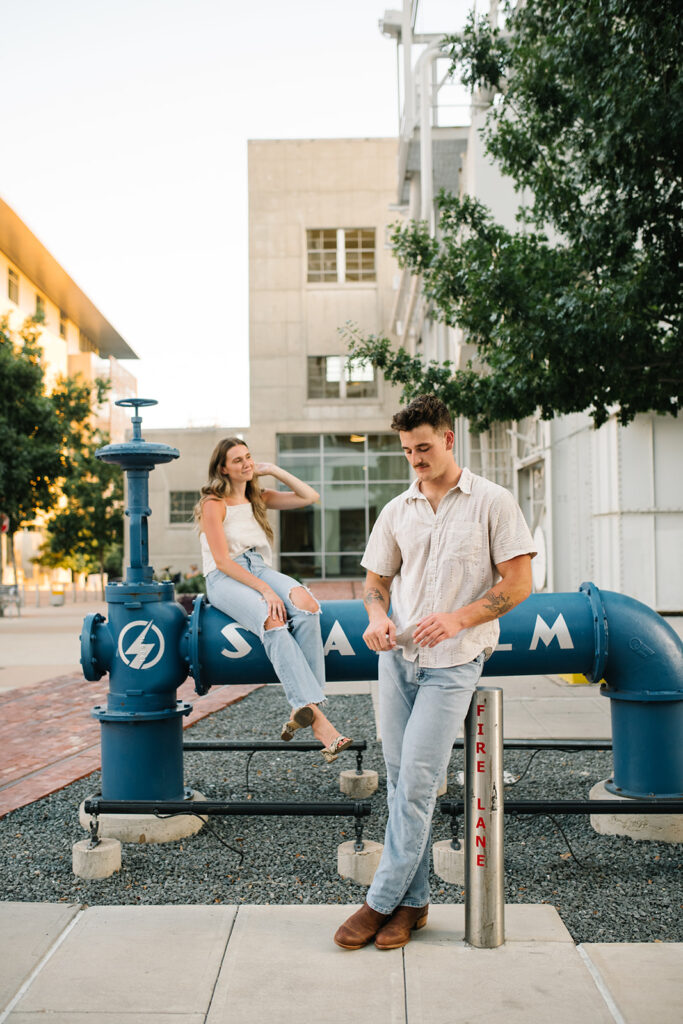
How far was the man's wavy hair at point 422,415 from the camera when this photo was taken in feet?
10.4

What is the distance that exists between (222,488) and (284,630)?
0.86m

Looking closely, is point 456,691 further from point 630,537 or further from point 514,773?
point 630,537

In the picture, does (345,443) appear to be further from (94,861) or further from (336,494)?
(94,861)

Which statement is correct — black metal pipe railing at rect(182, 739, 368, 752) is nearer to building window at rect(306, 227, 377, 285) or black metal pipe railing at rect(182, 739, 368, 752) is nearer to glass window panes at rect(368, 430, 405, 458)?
glass window panes at rect(368, 430, 405, 458)

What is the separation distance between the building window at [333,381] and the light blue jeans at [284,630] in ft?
95.3

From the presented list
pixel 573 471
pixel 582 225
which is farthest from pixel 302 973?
pixel 573 471

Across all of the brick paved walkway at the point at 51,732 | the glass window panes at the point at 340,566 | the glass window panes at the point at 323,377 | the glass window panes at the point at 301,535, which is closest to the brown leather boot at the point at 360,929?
the brick paved walkway at the point at 51,732

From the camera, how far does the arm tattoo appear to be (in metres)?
3.13

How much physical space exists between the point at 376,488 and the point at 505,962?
98.9 ft

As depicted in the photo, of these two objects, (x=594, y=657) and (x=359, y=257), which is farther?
(x=359, y=257)

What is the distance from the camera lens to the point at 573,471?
1605 cm

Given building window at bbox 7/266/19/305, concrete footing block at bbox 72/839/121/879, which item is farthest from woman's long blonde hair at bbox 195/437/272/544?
building window at bbox 7/266/19/305

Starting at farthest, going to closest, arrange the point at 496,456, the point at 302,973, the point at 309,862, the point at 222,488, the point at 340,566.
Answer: the point at 340,566
the point at 496,456
the point at 222,488
the point at 309,862
the point at 302,973

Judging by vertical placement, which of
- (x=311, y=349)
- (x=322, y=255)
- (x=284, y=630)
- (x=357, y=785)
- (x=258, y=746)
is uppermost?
(x=322, y=255)
